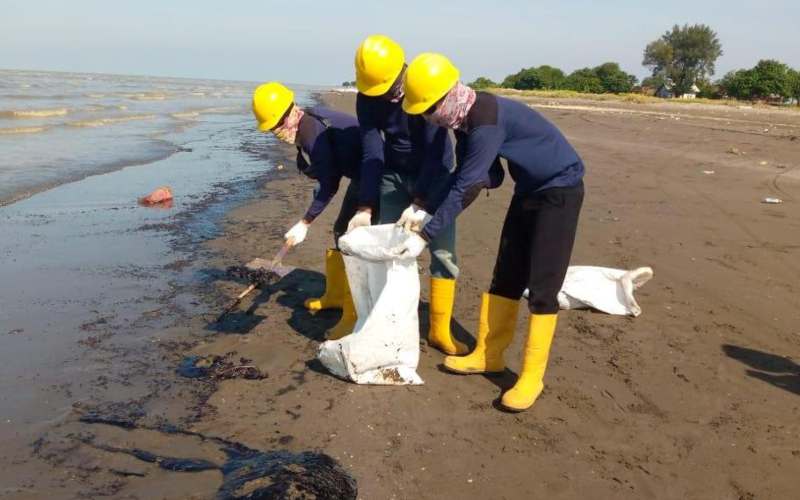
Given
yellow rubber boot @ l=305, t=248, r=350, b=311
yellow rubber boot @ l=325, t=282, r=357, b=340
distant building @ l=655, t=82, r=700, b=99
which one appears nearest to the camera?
yellow rubber boot @ l=325, t=282, r=357, b=340

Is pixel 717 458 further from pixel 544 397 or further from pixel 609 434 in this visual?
pixel 544 397

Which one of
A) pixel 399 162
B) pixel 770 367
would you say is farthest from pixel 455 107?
pixel 770 367

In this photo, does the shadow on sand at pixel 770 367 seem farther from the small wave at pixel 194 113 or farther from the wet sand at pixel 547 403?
the small wave at pixel 194 113

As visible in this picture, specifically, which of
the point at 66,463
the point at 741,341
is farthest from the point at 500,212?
the point at 66,463

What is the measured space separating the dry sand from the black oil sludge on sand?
0.31 ft

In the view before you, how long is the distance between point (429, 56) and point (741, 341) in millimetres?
Answer: 2800

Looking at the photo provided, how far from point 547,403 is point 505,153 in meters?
1.33

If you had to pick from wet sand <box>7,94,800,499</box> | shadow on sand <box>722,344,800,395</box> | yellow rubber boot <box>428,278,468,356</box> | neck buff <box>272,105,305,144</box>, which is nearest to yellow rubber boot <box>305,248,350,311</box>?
wet sand <box>7,94,800,499</box>

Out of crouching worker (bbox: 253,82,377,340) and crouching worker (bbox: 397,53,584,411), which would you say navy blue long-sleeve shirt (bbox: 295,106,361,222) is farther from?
crouching worker (bbox: 397,53,584,411)

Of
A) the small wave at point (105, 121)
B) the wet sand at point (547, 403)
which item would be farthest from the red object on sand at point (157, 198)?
the small wave at point (105, 121)

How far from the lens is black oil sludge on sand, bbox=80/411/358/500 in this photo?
2.48 m

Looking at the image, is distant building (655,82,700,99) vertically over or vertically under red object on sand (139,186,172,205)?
over

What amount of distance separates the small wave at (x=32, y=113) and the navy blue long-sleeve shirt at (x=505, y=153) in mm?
19632

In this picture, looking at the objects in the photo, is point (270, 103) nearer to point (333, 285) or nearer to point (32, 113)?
point (333, 285)
